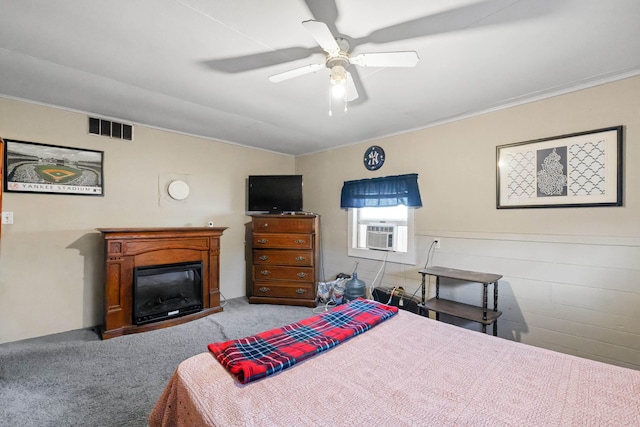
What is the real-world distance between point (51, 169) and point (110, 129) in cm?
70

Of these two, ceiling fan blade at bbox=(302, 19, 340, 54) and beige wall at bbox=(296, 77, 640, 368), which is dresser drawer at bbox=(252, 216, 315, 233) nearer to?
beige wall at bbox=(296, 77, 640, 368)

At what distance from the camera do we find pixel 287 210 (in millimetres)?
4234

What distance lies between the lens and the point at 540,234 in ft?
8.09

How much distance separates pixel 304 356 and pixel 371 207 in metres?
2.68

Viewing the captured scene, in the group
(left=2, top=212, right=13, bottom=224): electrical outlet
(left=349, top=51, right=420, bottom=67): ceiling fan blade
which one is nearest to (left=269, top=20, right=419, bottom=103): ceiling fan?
(left=349, top=51, right=420, bottom=67): ceiling fan blade

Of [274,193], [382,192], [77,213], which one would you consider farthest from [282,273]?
[77,213]

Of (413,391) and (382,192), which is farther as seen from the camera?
(382,192)

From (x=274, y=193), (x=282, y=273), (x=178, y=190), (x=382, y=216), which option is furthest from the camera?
(x=274, y=193)

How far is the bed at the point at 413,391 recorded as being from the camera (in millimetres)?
958

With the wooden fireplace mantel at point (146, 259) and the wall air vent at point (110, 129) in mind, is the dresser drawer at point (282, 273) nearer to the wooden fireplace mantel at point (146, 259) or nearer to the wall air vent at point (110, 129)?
the wooden fireplace mantel at point (146, 259)

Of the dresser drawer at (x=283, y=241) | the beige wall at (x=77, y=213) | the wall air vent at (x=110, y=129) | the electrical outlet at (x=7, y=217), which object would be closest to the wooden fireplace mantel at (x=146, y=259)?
the beige wall at (x=77, y=213)

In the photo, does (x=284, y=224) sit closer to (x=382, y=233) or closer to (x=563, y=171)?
(x=382, y=233)

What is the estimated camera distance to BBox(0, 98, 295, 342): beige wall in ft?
8.68

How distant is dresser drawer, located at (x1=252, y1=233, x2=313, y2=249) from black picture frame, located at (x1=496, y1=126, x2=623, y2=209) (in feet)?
7.63
